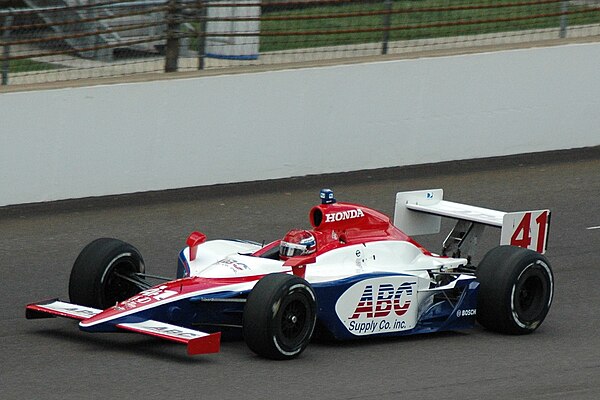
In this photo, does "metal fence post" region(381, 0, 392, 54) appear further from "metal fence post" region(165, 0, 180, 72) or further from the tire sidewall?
the tire sidewall

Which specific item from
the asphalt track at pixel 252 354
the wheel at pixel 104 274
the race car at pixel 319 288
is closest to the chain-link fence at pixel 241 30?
the asphalt track at pixel 252 354

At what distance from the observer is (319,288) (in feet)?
27.0

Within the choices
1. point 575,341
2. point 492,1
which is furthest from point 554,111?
point 575,341

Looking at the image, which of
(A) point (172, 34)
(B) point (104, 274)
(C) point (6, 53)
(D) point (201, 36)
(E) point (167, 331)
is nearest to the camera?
(E) point (167, 331)

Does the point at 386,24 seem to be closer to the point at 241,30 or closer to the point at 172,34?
the point at 241,30

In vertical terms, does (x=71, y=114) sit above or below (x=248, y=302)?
above

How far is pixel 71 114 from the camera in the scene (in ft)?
41.1

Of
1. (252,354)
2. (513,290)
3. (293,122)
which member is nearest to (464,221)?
(513,290)

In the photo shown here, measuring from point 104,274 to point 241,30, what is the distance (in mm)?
5935

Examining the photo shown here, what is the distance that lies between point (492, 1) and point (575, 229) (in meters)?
4.22

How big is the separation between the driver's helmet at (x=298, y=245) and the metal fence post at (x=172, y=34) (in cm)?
537

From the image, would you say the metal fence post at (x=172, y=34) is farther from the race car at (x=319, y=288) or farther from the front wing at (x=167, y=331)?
the front wing at (x=167, y=331)

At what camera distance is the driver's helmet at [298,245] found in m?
8.51

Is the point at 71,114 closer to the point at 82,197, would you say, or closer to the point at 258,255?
the point at 82,197
